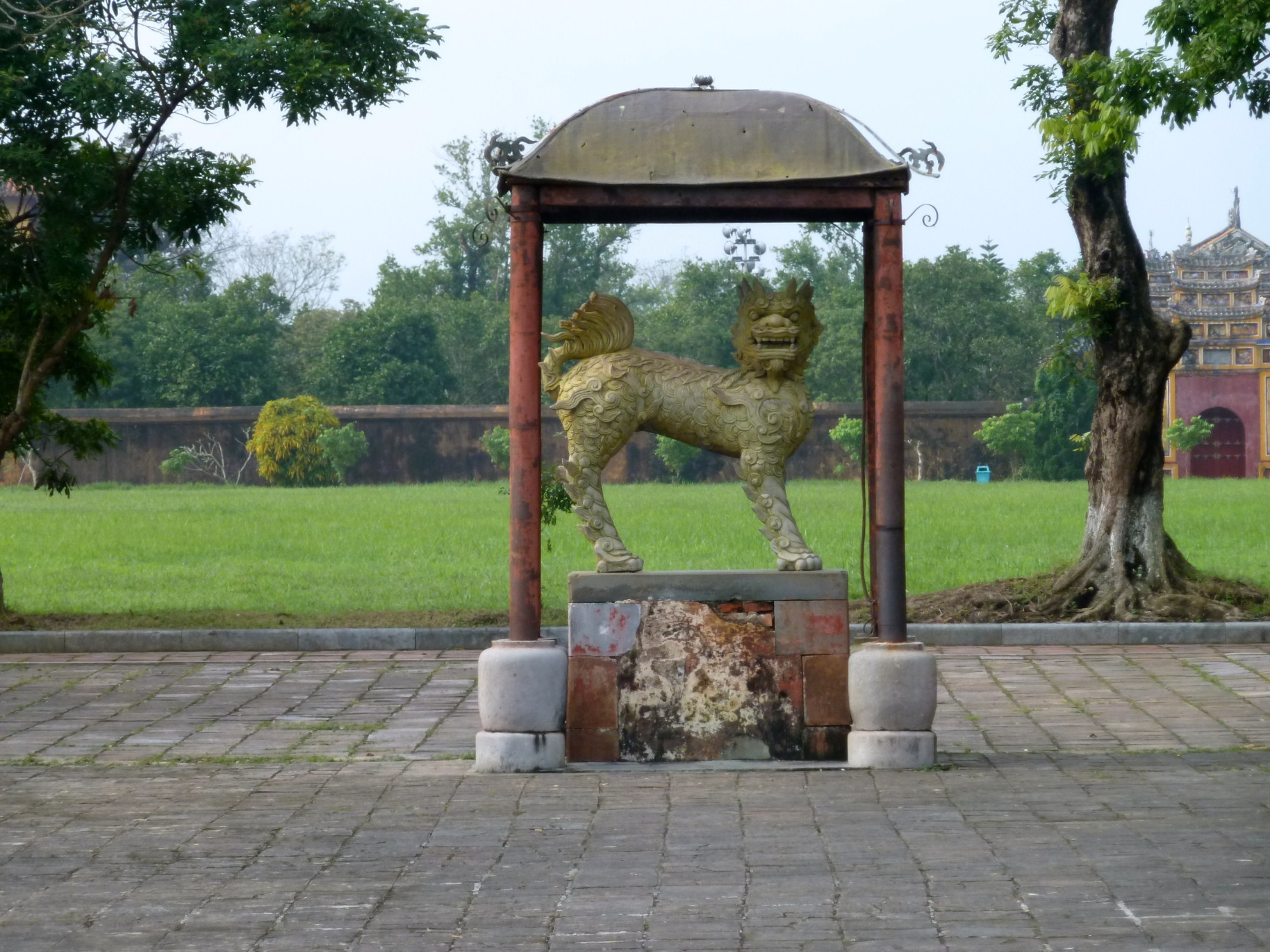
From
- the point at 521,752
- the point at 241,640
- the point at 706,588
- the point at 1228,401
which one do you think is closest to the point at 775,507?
the point at 706,588

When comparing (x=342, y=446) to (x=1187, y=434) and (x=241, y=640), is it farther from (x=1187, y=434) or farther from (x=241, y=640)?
(x=241, y=640)

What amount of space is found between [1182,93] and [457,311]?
38.9 m

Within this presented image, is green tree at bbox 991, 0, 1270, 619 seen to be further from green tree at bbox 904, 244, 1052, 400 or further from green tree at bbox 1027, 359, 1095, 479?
green tree at bbox 904, 244, 1052, 400

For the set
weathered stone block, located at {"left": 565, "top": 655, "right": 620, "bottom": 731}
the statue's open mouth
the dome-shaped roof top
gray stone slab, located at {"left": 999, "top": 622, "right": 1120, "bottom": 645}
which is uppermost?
the dome-shaped roof top

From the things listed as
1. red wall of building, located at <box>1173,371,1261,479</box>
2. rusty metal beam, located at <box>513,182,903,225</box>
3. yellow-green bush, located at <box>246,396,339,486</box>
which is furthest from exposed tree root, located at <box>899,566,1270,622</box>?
red wall of building, located at <box>1173,371,1261,479</box>

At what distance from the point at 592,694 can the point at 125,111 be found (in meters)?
6.61

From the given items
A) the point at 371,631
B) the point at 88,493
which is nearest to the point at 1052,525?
the point at 371,631

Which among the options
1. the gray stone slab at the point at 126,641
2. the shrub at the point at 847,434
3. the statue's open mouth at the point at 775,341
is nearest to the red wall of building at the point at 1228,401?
the shrub at the point at 847,434

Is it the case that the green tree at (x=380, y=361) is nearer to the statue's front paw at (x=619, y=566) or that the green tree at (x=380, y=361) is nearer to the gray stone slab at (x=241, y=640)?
the gray stone slab at (x=241, y=640)

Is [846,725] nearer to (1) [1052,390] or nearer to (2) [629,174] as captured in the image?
(2) [629,174]

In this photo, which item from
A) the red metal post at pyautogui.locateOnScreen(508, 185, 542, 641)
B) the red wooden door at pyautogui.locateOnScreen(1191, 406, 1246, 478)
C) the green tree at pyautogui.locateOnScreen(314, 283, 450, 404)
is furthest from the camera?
the green tree at pyautogui.locateOnScreen(314, 283, 450, 404)

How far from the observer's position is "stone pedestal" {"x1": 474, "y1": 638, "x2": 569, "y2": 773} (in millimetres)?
6551

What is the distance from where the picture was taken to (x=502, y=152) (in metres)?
6.77

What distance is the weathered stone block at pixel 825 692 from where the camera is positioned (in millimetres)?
6719
